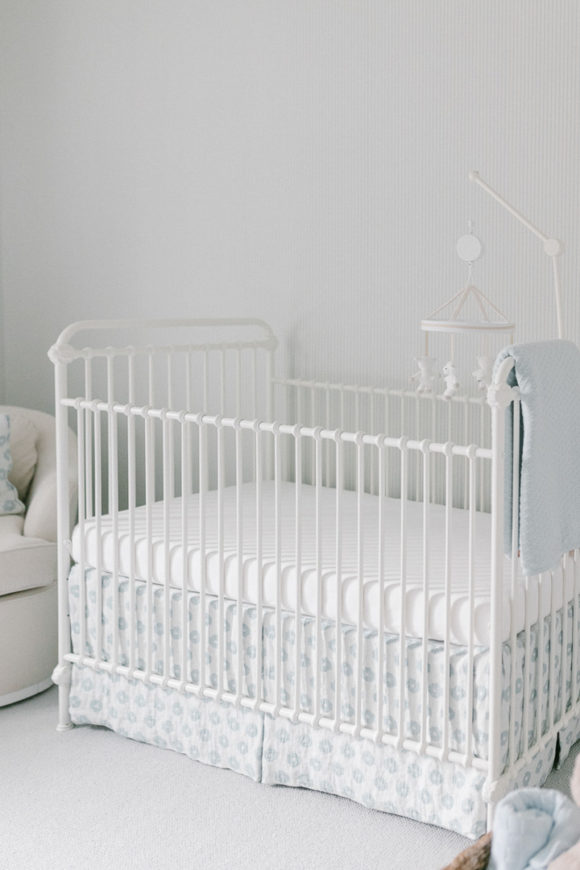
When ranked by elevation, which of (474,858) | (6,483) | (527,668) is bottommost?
(474,858)

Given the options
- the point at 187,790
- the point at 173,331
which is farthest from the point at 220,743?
the point at 173,331

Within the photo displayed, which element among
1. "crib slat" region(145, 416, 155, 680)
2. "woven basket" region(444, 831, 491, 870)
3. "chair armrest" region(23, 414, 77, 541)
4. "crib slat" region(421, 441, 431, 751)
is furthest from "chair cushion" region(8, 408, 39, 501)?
"woven basket" region(444, 831, 491, 870)

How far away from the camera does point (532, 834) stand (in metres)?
1.61

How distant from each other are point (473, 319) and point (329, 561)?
92 centimetres

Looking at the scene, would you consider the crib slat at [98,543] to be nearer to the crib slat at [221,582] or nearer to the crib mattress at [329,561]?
the crib mattress at [329,561]

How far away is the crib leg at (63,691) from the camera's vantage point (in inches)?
109

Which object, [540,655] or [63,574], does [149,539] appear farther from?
[540,655]

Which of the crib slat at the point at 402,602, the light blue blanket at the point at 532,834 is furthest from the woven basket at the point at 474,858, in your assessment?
the crib slat at the point at 402,602

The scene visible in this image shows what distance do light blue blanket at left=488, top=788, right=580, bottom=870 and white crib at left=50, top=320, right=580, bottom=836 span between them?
0.46m

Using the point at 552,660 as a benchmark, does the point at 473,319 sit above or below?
above

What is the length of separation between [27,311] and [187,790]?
2.06 m

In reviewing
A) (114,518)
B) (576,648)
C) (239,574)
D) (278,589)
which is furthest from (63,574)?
(576,648)

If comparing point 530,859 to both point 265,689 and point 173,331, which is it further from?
point 173,331

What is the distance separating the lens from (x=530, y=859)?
161cm
